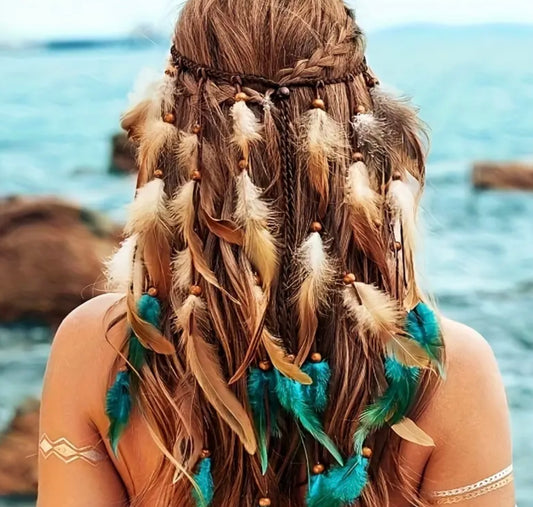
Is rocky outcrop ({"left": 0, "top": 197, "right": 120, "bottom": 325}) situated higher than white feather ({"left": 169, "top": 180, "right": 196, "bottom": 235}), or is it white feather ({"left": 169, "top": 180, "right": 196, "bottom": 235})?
white feather ({"left": 169, "top": 180, "right": 196, "bottom": 235})

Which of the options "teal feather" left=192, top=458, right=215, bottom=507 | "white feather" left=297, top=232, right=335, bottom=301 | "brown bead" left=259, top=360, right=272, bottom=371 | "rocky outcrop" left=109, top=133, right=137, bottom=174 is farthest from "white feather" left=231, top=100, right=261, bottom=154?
"rocky outcrop" left=109, top=133, right=137, bottom=174

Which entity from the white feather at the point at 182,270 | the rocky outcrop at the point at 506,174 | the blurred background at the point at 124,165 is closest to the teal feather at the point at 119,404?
the white feather at the point at 182,270

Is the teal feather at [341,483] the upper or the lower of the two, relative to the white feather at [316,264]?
lower

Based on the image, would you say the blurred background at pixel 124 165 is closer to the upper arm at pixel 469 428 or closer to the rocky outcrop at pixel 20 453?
the rocky outcrop at pixel 20 453

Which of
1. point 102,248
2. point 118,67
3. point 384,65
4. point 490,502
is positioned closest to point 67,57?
point 118,67

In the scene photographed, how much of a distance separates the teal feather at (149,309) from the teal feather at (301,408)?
0.43ft

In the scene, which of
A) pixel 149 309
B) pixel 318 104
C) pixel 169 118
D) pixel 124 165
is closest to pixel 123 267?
pixel 149 309

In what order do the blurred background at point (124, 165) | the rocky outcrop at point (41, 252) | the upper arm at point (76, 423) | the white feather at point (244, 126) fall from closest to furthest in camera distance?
the white feather at point (244, 126) < the upper arm at point (76, 423) < the blurred background at point (124, 165) < the rocky outcrop at point (41, 252)

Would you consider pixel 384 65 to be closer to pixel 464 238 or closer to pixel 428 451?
pixel 464 238

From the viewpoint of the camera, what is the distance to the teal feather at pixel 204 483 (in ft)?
2.82

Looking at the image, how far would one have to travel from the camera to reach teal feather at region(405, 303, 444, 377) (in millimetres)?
851

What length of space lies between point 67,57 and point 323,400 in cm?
194

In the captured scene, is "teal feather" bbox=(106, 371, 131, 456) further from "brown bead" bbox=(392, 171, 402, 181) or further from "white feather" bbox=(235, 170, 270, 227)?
"brown bead" bbox=(392, 171, 402, 181)

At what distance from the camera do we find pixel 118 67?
2.58m
